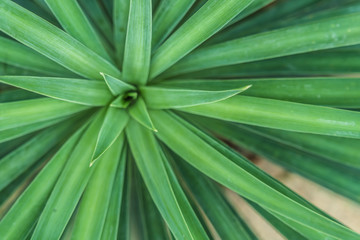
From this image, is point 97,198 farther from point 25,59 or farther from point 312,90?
point 312,90

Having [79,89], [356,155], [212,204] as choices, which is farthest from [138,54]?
[356,155]

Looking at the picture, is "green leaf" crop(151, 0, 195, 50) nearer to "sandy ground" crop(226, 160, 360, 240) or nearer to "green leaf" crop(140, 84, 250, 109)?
"green leaf" crop(140, 84, 250, 109)

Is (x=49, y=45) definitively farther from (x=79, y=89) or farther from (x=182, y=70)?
(x=182, y=70)

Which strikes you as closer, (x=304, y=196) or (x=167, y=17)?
(x=167, y=17)

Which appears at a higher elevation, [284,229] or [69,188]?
[69,188]

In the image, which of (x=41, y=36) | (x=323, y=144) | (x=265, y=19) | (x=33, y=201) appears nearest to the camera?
(x=41, y=36)

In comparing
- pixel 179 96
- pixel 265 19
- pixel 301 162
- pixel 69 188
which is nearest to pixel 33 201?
pixel 69 188
